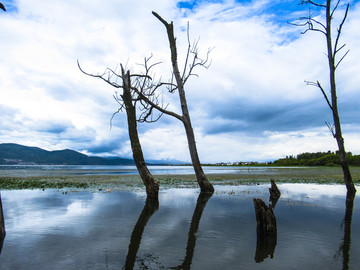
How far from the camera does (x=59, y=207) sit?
10719 millimetres

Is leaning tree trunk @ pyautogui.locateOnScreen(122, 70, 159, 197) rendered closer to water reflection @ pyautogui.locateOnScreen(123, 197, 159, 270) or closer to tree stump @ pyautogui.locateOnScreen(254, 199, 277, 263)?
water reflection @ pyautogui.locateOnScreen(123, 197, 159, 270)

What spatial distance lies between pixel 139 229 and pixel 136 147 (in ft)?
25.3

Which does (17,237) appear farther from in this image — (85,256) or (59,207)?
(59,207)

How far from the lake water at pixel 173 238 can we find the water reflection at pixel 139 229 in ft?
0.07

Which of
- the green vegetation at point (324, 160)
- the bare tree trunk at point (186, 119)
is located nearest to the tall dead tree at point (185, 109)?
the bare tree trunk at point (186, 119)

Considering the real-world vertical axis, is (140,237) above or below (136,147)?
below

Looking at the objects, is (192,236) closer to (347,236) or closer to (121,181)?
(347,236)

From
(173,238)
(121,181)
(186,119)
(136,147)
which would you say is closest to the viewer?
(173,238)

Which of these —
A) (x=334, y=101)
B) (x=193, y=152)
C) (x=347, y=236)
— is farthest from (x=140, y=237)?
(x=334, y=101)

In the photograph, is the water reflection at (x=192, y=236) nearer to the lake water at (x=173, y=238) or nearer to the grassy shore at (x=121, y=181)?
the lake water at (x=173, y=238)

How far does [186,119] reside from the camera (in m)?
17.1

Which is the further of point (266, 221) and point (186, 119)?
point (186, 119)

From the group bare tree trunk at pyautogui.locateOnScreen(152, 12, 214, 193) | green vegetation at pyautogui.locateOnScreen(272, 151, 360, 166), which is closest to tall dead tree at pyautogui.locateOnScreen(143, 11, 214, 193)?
bare tree trunk at pyautogui.locateOnScreen(152, 12, 214, 193)

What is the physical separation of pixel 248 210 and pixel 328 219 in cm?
275
